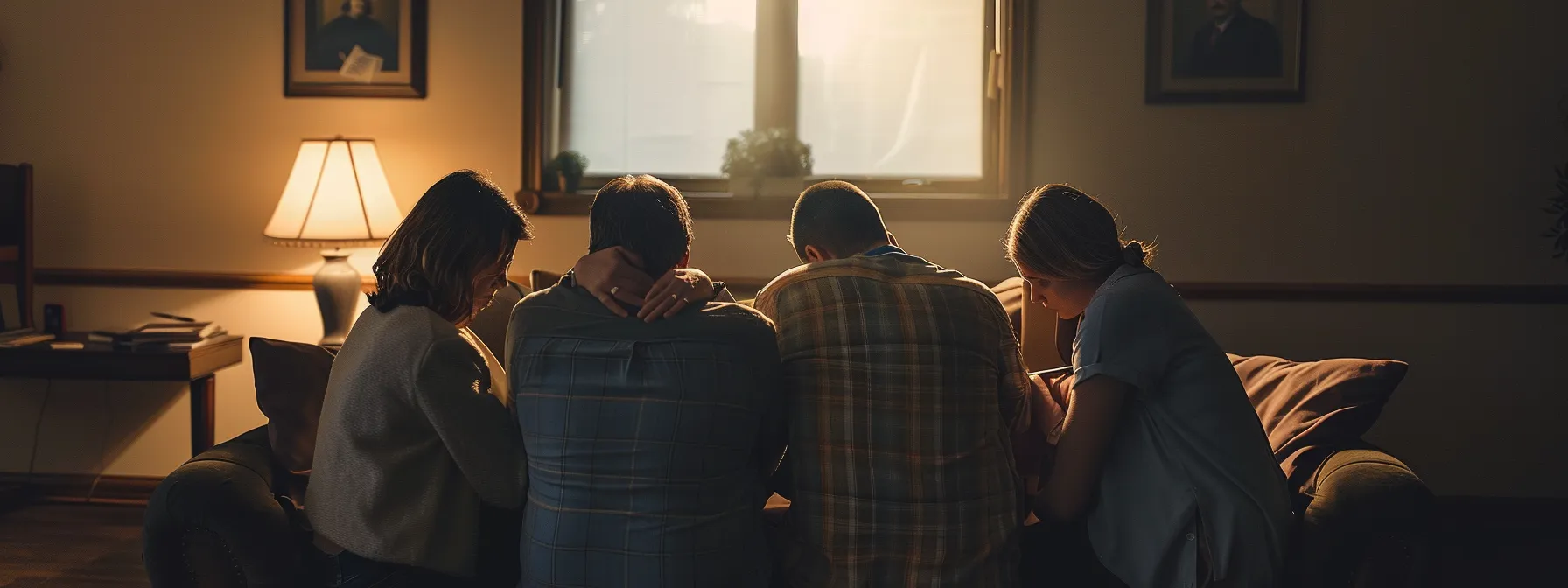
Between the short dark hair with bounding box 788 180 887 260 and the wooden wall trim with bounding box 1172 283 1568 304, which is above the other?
the short dark hair with bounding box 788 180 887 260

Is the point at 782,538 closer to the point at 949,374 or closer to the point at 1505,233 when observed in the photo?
the point at 949,374

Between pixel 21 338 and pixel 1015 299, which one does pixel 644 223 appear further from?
pixel 21 338

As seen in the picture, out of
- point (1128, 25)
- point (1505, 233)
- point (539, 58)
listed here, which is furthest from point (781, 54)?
point (1505, 233)

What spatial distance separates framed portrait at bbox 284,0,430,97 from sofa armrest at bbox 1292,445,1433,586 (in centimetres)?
289

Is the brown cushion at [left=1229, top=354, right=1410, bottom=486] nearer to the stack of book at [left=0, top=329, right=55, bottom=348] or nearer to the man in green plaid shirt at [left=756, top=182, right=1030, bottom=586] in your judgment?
the man in green plaid shirt at [left=756, top=182, right=1030, bottom=586]

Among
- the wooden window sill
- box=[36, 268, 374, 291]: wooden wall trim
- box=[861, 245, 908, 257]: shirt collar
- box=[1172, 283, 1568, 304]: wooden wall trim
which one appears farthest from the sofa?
box=[36, 268, 374, 291]: wooden wall trim

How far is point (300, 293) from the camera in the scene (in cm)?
364

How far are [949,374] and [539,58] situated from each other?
2.26m

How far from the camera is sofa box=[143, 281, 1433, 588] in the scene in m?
1.90

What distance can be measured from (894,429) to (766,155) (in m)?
1.92

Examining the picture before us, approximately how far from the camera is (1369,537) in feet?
6.23

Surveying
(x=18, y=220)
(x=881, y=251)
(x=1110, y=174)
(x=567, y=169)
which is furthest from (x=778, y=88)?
(x=18, y=220)

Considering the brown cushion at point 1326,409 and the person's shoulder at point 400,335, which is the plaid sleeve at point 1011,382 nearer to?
the brown cushion at point 1326,409

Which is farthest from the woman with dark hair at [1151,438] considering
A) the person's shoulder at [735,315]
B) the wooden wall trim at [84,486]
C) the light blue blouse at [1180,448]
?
the wooden wall trim at [84,486]
